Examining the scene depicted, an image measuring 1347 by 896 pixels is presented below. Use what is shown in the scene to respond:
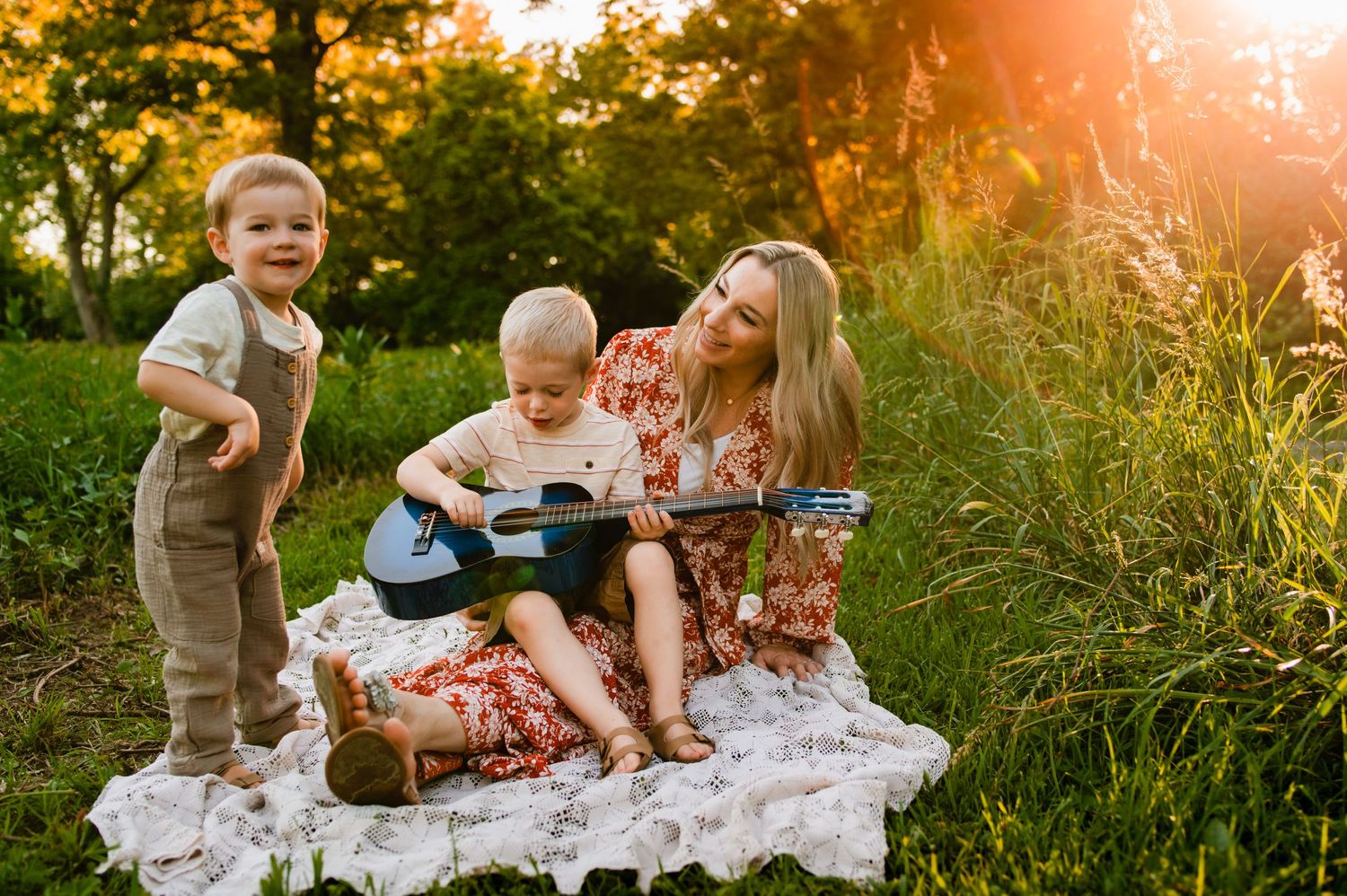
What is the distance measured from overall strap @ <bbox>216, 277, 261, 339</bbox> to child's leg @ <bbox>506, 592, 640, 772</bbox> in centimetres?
89

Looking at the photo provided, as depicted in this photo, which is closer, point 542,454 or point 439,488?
point 439,488

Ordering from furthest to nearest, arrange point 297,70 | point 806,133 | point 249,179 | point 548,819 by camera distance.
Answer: point 297,70 < point 806,133 < point 249,179 < point 548,819

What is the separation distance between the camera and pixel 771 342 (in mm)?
2836

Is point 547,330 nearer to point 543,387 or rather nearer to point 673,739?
point 543,387

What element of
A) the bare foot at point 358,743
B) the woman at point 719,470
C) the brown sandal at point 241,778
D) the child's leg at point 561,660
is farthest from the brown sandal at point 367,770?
the child's leg at point 561,660

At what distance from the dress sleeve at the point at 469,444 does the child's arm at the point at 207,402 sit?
658 millimetres

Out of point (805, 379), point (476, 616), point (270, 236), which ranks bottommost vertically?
point (476, 616)

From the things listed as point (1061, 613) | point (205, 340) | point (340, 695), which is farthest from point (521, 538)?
point (1061, 613)

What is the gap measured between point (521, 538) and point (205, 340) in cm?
87

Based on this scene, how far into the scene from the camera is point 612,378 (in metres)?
3.02

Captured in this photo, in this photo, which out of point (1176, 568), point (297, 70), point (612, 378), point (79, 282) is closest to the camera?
point (1176, 568)

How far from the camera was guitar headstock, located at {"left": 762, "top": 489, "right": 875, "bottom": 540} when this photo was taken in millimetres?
2332

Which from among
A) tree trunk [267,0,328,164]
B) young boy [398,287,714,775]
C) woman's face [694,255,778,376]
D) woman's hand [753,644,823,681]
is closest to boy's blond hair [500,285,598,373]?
young boy [398,287,714,775]

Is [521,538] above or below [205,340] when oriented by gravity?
below
